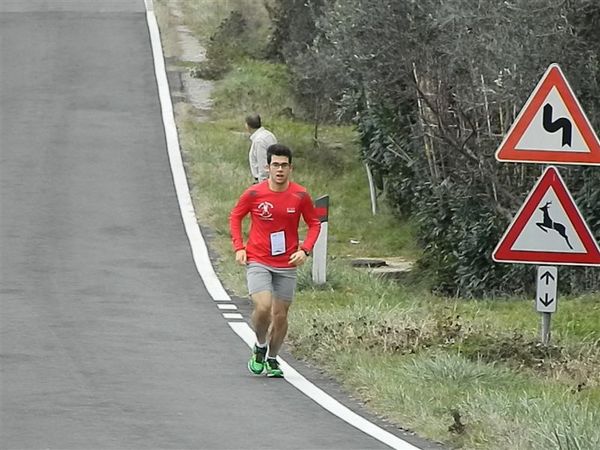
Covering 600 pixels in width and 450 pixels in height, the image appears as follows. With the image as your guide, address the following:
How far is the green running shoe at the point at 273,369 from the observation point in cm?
1203

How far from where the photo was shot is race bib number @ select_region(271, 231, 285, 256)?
Result: 12078mm

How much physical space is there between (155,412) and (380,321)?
3.85 meters

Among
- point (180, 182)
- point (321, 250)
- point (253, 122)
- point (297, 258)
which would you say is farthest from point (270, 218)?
point (180, 182)

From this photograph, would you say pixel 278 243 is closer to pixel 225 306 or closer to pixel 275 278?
pixel 275 278

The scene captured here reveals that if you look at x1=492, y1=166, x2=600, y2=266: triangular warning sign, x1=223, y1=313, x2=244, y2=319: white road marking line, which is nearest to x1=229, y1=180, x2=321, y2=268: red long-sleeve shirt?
x1=492, y1=166, x2=600, y2=266: triangular warning sign

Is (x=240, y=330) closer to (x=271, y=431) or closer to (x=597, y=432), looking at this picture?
(x=271, y=431)

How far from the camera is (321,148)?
33375 mm

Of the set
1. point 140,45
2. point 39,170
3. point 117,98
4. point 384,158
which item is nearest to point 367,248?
point 384,158

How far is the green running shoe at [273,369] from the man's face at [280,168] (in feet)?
4.62

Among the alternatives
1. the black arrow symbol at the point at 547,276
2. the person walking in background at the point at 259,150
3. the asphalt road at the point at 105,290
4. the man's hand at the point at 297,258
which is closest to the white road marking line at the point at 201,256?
the asphalt road at the point at 105,290

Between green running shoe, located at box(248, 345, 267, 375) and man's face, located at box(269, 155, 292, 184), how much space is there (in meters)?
1.33

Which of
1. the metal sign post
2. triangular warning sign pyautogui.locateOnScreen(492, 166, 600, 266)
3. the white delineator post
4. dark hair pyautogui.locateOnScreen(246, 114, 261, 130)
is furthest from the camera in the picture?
dark hair pyautogui.locateOnScreen(246, 114, 261, 130)

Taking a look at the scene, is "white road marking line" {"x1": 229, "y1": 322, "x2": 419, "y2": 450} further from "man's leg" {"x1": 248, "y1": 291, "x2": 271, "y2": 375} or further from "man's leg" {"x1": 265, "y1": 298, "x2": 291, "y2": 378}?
"man's leg" {"x1": 248, "y1": 291, "x2": 271, "y2": 375}

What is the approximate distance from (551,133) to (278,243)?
234cm
